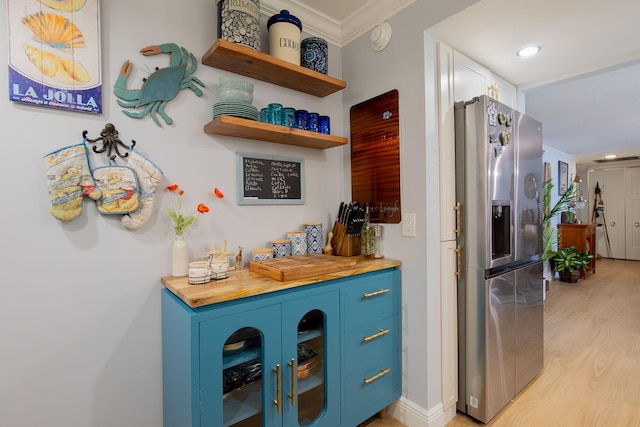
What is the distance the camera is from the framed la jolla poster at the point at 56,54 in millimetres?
1175

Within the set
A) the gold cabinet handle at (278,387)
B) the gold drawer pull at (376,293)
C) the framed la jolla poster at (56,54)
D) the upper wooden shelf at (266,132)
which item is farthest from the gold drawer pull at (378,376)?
the framed la jolla poster at (56,54)

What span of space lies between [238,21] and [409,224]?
1376 mm

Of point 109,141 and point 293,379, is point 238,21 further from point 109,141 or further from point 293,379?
point 293,379

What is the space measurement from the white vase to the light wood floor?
1381 millimetres

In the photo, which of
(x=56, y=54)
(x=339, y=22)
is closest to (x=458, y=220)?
(x=339, y=22)

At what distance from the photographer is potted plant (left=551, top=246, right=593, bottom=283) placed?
508 cm

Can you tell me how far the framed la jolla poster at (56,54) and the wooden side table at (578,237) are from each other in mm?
6915

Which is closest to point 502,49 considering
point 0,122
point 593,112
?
point 0,122

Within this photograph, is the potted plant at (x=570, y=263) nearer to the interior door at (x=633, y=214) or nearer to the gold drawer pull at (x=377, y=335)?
the interior door at (x=633, y=214)

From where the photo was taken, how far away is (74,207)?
1244mm

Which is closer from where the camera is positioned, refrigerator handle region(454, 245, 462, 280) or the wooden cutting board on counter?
the wooden cutting board on counter

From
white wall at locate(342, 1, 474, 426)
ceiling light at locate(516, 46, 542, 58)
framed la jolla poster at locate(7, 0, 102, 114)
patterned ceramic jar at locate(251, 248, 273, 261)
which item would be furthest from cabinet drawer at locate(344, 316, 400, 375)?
ceiling light at locate(516, 46, 542, 58)

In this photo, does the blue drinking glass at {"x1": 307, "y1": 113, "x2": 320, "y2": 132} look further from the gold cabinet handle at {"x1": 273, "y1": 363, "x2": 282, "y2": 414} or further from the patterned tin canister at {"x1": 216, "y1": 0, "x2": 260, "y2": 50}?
the gold cabinet handle at {"x1": 273, "y1": 363, "x2": 282, "y2": 414}

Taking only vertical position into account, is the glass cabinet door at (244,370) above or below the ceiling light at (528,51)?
below
